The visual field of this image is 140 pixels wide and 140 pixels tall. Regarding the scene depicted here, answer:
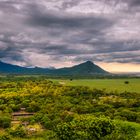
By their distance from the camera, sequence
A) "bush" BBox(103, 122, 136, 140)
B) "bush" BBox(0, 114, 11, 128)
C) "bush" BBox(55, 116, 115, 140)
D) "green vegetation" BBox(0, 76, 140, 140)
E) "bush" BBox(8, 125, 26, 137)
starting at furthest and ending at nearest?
"bush" BBox(0, 114, 11, 128), "bush" BBox(8, 125, 26, 137), "green vegetation" BBox(0, 76, 140, 140), "bush" BBox(55, 116, 115, 140), "bush" BBox(103, 122, 136, 140)

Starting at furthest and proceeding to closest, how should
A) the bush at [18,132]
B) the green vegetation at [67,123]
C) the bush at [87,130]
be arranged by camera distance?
the bush at [18,132] < the green vegetation at [67,123] < the bush at [87,130]

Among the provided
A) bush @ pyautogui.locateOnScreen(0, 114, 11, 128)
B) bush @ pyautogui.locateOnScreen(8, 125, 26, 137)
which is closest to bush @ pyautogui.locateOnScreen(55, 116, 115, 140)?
bush @ pyautogui.locateOnScreen(8, 125, 26, 137)

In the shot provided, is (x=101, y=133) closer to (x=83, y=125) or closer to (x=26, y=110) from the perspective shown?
(x=83, y=125)

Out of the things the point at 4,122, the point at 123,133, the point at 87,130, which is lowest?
the point at 4,122

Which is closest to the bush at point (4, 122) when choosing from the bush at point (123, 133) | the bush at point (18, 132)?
the bush at point (18, 132)

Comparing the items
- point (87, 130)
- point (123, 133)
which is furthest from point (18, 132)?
point (123, 133)

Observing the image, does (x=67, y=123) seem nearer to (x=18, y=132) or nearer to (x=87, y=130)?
(x=87, y=130)

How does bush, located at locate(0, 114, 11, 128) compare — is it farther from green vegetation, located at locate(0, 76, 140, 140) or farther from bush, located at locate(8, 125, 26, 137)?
bush, located at locate(8, 125, 26, 137)

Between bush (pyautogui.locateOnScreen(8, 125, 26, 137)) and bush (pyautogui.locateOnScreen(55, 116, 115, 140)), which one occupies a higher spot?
bush (pyautogui.locateOnScreen(55, 116, 115, 140))

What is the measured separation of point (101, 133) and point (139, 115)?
34.2m

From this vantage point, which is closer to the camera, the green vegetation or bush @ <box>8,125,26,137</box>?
the green vegetation

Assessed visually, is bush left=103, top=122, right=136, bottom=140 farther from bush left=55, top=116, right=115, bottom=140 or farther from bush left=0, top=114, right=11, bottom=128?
bush left=0, top=114, right=11, bottom=128

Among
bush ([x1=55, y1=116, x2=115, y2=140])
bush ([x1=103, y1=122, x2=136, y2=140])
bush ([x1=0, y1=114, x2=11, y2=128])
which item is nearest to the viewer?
bush ([x1=103, y1=122, x2=136, y2=140])

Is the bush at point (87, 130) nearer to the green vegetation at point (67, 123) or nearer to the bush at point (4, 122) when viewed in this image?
the green vegetation at point (67, 123)
